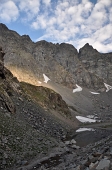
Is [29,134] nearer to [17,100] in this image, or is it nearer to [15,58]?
[17,100]

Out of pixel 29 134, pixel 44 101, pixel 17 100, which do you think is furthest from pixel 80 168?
pixel 44 101

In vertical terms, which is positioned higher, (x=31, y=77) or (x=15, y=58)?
(x=15, y=58)

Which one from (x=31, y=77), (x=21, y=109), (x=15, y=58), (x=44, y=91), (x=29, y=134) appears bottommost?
(x=29, y=134)

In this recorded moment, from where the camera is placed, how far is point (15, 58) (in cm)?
16675

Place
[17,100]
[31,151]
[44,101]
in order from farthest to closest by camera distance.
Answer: [44,101] → [17,100] → [31,151]

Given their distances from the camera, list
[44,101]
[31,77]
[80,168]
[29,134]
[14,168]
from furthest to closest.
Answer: [31,77] → [44,101] → [29,134] → [14,168] → [80,168]

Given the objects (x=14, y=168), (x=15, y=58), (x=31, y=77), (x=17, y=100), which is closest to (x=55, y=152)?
(x=14, y=168)

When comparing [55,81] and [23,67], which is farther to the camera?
[55,81]

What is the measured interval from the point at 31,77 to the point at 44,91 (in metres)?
68.8

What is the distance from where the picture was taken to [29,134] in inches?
1236

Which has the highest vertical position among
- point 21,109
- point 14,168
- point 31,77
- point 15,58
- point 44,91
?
point 15,58

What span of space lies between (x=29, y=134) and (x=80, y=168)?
61.6 feet

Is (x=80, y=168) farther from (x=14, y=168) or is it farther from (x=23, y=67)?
(x=23, y=67)

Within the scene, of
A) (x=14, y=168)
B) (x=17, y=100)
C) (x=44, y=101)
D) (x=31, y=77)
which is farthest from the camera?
(x=31, y=77)
